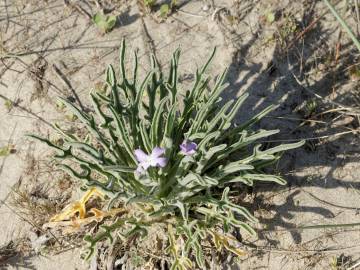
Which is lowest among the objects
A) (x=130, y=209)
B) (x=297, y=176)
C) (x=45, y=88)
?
(x=130, y=209)

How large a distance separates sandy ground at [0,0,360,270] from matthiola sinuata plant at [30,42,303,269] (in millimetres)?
368

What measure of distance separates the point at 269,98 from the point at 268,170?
0.52m

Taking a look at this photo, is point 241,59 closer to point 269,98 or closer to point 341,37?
point 269,98

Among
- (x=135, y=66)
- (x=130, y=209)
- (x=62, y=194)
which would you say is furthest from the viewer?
(x=62, y=194)

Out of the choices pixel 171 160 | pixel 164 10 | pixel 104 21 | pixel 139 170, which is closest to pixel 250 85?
pixel 164 10

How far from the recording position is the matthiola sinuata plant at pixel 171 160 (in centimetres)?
231

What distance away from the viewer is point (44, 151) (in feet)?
10.1

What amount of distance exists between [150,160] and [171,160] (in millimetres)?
319

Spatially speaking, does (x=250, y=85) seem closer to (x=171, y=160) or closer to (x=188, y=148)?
(x=171, y=160)

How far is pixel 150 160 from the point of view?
2.20 meters

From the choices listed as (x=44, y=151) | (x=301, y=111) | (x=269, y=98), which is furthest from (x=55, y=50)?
(x=301, y=111)

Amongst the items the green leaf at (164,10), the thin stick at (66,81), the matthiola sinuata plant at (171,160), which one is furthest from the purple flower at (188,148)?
the green leaf at (164,10)

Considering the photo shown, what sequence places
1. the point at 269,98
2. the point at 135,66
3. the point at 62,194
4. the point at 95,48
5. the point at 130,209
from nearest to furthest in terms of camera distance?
the point at 135,66 → the point at 130,209 → the point at 62,194 → the point at 269,98 → the point at 95,48

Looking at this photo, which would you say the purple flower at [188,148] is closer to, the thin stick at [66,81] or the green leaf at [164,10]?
the thin stick at [66,81]
